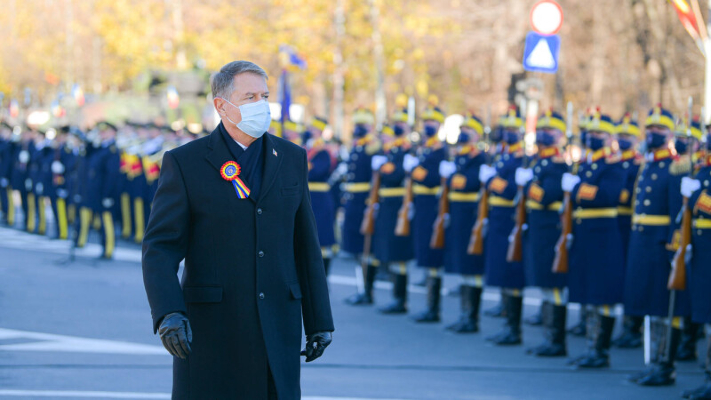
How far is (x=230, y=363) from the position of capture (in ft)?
14.0

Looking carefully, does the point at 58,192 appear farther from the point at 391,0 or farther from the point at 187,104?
the point at 187,104

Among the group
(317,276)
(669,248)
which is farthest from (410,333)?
(317,276)

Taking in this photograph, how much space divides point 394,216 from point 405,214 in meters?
0.35

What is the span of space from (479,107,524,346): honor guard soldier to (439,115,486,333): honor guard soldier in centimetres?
A: 25

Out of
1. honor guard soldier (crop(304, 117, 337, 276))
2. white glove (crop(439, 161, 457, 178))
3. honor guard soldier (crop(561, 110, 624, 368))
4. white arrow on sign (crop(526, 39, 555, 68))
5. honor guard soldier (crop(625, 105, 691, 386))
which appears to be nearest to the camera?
honor guard soldier (crop(625, 105, 691, 386))

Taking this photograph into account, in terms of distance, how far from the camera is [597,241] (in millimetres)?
8984

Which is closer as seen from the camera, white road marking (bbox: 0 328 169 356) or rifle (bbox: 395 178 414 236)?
white road marking (bbox: 0 328 169 356)

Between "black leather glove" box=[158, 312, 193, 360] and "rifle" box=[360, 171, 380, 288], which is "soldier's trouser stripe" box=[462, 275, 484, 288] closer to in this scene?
"rifle" box=[360, 171, 380, 288]

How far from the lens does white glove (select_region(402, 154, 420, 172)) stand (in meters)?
11.5

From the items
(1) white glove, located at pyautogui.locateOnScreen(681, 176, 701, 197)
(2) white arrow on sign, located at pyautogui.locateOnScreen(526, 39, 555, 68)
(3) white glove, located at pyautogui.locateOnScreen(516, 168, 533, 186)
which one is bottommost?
(3) white glove, located at pyautogui.locateOnScreen(516, 168, 533, 186)

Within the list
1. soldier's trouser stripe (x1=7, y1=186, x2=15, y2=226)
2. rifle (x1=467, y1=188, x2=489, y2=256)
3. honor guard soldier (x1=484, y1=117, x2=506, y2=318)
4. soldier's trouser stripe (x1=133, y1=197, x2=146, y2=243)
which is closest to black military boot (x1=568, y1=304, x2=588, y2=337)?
honor guard soldier (x1=484, y1=117, x2=506, y2=318)

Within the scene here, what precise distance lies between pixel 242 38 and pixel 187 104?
270cm

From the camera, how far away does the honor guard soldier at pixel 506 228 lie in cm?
988

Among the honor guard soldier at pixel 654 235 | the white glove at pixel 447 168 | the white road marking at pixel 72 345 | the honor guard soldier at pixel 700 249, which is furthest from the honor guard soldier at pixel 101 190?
the honor guard soldier at pixel 700 249
